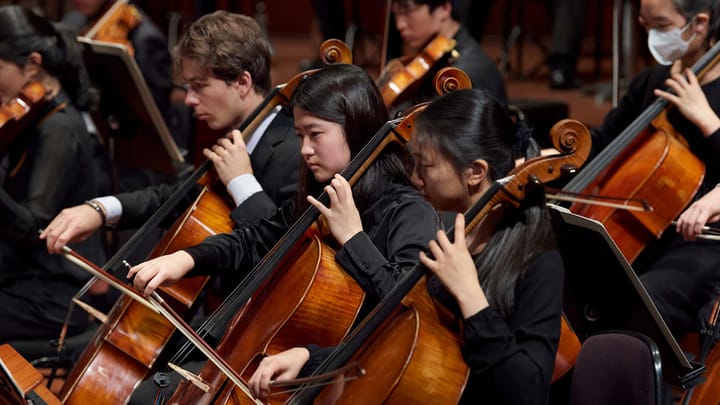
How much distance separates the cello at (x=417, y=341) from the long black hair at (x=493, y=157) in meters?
0.06

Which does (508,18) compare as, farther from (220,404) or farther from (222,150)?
(220,404)

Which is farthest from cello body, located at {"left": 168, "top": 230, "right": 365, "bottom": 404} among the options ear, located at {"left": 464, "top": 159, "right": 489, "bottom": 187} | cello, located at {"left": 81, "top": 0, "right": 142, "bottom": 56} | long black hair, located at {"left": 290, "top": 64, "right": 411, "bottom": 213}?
cello, located at {"left": 81, "top": 0, "right": 142, "bottom": 56}

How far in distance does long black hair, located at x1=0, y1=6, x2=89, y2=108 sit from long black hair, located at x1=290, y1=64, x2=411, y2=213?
1.09m

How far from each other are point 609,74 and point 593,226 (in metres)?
4.80

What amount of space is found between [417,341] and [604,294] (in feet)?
1.68

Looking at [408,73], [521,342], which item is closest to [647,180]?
[408,73]

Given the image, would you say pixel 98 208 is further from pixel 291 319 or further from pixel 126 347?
pixel 291 319

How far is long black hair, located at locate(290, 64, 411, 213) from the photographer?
83.7 inches

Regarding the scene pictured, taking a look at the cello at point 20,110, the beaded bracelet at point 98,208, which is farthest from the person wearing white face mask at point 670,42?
the cello at point 20,110

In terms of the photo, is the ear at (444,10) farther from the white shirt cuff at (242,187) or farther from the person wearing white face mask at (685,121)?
the white shirt cuff at (242,187)

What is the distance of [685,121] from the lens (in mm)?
2623

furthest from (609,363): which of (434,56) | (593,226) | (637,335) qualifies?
(434,56)

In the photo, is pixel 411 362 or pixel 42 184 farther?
pixel 42 184

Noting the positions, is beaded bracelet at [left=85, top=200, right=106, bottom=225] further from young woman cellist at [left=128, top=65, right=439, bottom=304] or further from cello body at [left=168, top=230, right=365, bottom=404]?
cello body at [left=168, top=230, right=365, bottom=404]
